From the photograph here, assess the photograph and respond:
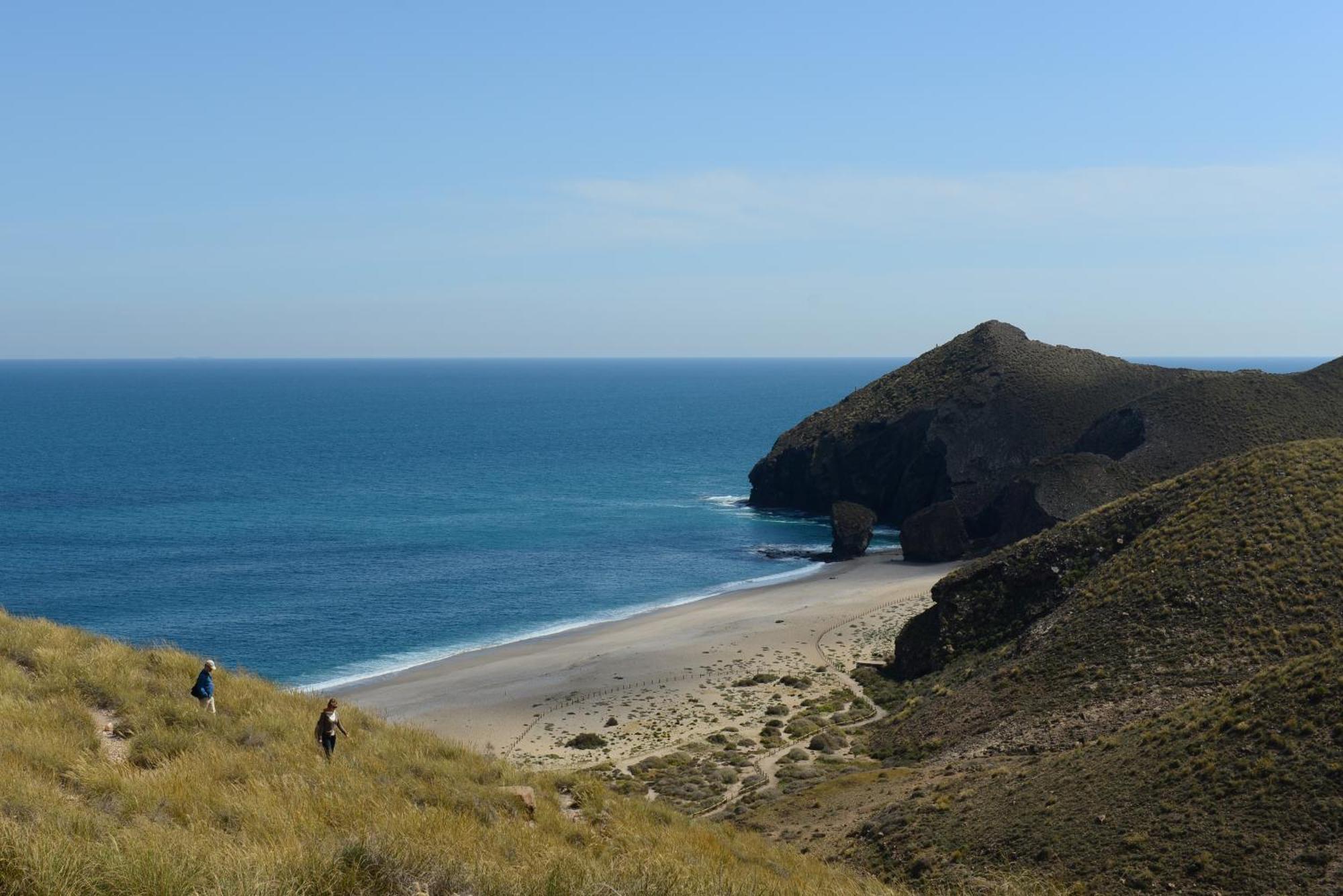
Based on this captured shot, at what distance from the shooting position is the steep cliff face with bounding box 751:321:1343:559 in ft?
215

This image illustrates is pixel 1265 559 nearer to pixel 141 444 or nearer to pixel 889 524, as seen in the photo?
pixel 889 524

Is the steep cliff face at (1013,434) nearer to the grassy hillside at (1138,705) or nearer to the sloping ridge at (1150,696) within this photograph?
the sloping ridge at (1150,696)

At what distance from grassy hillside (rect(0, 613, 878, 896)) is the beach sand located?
45.8 ft

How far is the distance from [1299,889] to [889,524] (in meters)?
69.7

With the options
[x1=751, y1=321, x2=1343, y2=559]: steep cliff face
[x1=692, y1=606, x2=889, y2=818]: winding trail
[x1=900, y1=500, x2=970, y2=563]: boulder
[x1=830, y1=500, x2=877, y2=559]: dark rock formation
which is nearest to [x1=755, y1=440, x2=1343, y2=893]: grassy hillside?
[x1=692, y1=606, x2=889, y2=818]: winding trail

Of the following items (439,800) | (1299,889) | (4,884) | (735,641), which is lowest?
(735,641)

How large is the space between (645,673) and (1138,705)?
2121 cm

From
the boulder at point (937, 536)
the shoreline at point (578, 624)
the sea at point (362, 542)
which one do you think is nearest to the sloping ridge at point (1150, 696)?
the shoreline at point (578, 624)

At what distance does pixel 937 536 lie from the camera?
67.9 meters

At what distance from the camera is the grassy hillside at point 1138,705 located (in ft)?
62.9

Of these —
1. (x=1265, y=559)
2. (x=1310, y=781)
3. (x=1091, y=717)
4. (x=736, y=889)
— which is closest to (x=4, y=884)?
(x=736, y=889)

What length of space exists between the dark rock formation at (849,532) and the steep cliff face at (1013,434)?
2991 mm

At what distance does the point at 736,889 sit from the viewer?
10523mm

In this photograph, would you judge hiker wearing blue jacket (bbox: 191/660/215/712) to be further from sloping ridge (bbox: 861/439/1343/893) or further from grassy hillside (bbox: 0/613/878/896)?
sloping ridge (bbox: 861/439/1343/893)
